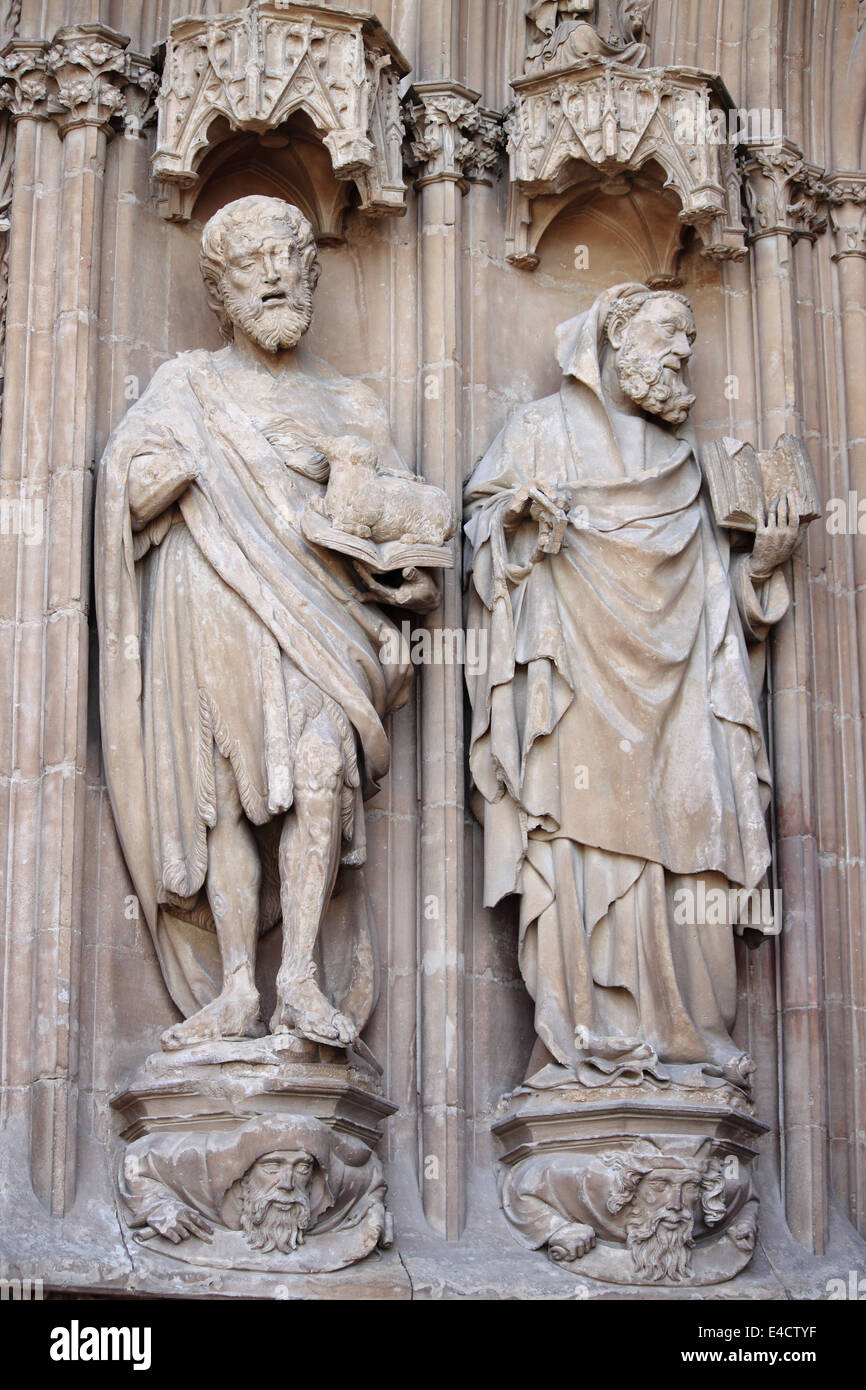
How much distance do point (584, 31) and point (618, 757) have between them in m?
2.89

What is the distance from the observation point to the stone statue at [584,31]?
11.4m

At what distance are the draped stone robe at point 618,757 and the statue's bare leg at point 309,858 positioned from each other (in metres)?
0.71

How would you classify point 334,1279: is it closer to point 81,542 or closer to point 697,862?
point 697,862

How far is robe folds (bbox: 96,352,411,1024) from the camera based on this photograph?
10.0 metres

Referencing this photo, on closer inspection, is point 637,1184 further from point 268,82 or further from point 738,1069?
point 268,82

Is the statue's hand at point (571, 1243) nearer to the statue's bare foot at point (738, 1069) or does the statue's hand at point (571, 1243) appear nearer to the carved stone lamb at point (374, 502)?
the statue's bare foot at point (738, 1069)

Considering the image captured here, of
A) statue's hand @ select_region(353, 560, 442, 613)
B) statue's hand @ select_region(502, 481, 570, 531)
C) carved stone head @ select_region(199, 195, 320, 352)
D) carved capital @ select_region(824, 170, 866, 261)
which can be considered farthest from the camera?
carved capital @ select_region(824, 170, 866, 261)

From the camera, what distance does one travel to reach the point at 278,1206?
376 inches

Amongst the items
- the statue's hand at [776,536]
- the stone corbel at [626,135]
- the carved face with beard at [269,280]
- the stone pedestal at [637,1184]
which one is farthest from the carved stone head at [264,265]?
the stone pedestal at [637,1184]

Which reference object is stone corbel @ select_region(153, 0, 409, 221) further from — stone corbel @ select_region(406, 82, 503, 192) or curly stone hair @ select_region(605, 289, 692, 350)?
curly stone hair @ select_region(605, 289, 692, 350)

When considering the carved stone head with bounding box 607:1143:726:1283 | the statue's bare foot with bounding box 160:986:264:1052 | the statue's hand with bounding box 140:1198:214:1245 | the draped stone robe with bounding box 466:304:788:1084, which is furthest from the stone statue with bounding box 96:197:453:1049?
the carved stone head with bounding box 607:1143:726:1283

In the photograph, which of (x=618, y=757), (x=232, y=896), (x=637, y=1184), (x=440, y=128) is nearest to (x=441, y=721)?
(x=618, y=757)

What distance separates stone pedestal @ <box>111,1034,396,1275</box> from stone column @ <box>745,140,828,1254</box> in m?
1.55

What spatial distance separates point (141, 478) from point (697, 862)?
2285 millimetres
